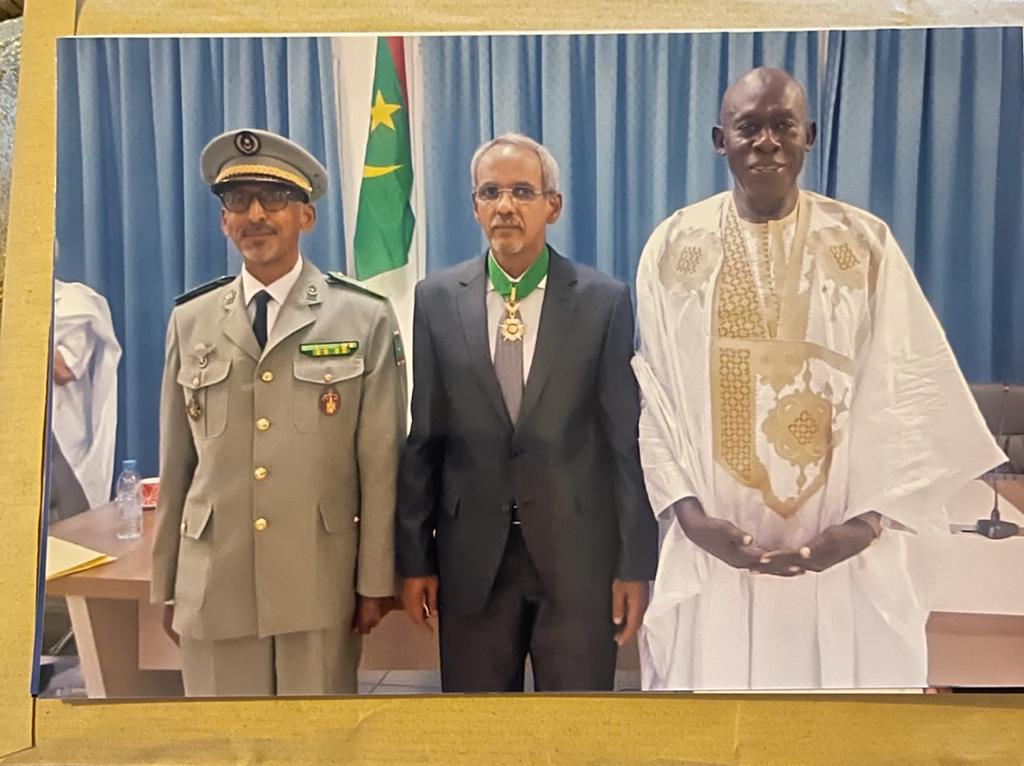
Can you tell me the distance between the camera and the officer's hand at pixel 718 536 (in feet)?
2.30

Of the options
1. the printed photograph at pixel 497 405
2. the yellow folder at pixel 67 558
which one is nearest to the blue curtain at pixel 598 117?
the printed photograph at pixel 497 405

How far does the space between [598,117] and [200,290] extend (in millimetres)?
356

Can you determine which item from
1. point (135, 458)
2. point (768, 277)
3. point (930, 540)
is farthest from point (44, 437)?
point (930, 540)

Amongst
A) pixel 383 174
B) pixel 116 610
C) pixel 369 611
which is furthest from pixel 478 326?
pixel 116 610

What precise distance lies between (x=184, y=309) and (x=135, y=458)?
0.42 feet

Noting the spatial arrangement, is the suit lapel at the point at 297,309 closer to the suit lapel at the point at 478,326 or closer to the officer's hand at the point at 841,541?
the suit lapel at the point at 478,326

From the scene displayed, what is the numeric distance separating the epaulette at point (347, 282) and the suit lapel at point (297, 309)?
12mm

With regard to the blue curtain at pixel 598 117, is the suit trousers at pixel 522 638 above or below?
below

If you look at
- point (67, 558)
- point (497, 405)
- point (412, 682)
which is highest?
point (497, 405)

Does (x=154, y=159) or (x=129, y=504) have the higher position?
(x=154, y=159)

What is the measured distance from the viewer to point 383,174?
0.70m

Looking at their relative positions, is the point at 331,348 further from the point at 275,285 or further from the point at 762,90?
the point at 762,90

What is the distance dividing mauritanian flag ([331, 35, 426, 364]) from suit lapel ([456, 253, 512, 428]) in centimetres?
4

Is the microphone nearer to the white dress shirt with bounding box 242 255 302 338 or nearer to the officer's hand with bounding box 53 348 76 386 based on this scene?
the white dress shirt with bounding box 242 255 302 338
